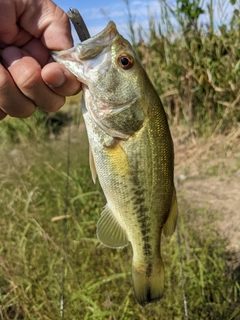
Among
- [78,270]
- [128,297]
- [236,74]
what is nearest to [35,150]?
[78,270]

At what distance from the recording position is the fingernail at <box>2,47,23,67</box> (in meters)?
1.54

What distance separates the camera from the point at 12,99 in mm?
1512

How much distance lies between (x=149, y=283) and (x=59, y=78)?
80cm

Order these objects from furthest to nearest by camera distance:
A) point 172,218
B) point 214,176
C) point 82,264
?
point 214,176
point 82,264
point 172,218

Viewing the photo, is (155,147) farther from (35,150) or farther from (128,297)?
(35,150)

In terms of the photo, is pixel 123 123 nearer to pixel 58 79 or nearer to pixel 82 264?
pixel 58 79

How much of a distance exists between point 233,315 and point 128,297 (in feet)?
1.79

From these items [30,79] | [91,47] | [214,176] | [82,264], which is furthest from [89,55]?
[214,176]

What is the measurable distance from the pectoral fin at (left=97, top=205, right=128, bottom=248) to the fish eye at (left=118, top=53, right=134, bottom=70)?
0.49 meters

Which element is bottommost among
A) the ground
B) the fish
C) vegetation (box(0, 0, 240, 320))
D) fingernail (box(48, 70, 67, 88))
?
Result: the ground

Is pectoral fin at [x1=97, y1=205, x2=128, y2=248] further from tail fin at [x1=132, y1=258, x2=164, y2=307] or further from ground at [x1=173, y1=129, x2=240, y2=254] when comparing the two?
ground at [x1=173, y1=129, x2=240, y2=254]

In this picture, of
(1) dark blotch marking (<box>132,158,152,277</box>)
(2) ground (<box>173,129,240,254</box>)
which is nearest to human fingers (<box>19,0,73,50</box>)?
(1) dark blotch marking (<box>132,158,152,277</box>)

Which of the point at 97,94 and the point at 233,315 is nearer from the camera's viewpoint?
the point at 97,94

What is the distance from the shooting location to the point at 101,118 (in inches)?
58.9
